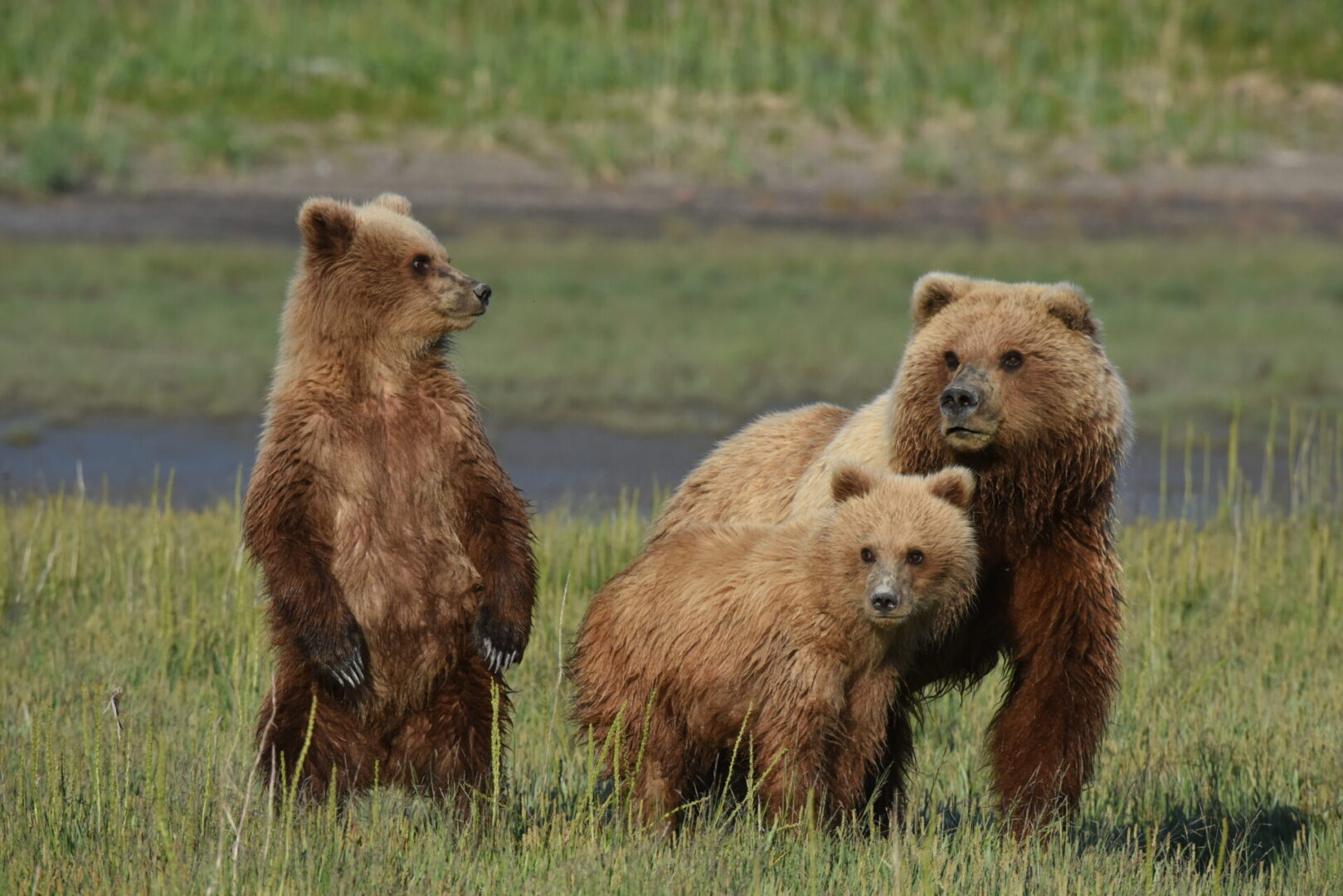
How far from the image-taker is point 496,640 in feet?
17.1

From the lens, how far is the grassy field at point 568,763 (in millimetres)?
4906

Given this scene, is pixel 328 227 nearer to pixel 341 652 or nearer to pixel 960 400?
pixel 341 652

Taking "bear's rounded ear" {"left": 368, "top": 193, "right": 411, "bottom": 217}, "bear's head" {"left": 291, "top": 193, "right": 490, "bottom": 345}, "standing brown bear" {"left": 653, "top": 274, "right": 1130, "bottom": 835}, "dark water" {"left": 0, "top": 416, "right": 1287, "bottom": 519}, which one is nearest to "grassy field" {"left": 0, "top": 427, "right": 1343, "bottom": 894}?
"standing brown bear" {"left": 653, "top": 274, "right": 1130, "bottom": 835}

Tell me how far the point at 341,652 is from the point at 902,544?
152 cm

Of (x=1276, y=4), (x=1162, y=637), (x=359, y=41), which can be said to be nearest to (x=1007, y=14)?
(x=1276, y=4)

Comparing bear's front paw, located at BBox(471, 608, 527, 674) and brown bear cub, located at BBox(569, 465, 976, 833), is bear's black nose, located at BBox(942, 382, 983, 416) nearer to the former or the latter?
brown bear cub, located at BBox(569, 465, 976, 833)

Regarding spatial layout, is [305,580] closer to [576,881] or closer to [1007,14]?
[576,881]

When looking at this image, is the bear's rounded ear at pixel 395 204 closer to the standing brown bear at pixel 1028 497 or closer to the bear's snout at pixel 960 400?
the standing brown bear at pixel 1028 497

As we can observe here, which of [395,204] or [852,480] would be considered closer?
[852,480]

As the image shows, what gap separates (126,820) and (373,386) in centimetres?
137

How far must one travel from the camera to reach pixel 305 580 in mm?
5043

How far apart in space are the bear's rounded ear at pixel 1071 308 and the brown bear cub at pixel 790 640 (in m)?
0.64

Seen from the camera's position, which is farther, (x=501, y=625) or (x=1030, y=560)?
(x=1030, y=560)

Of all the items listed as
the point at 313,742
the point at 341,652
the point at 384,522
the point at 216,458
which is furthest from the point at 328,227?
the point at 216,458
